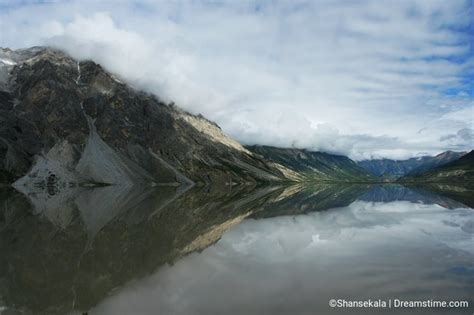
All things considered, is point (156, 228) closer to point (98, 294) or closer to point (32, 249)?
point (32, 249)

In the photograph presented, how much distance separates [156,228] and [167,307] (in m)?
29.9

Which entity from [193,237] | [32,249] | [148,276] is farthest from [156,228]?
[148,276]

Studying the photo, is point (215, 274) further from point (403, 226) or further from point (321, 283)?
point (403, 226)

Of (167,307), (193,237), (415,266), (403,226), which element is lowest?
(167,307)

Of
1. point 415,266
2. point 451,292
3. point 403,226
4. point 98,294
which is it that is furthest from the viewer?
point 403,226

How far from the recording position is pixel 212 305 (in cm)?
1867

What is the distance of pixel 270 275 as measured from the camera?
79.5 feet

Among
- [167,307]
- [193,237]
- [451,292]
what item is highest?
[193,237]

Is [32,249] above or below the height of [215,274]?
above

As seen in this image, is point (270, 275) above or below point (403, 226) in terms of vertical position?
below

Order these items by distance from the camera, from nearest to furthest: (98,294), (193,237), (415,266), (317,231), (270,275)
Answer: (98,294)
(270,275)
(415,266)
(193,237)
(317,231)

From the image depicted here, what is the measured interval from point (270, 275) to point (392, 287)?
6705mm

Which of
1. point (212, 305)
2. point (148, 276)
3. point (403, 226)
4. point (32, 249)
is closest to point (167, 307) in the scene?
point (212, 305)

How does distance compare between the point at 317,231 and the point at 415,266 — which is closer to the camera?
the point at 415,266
